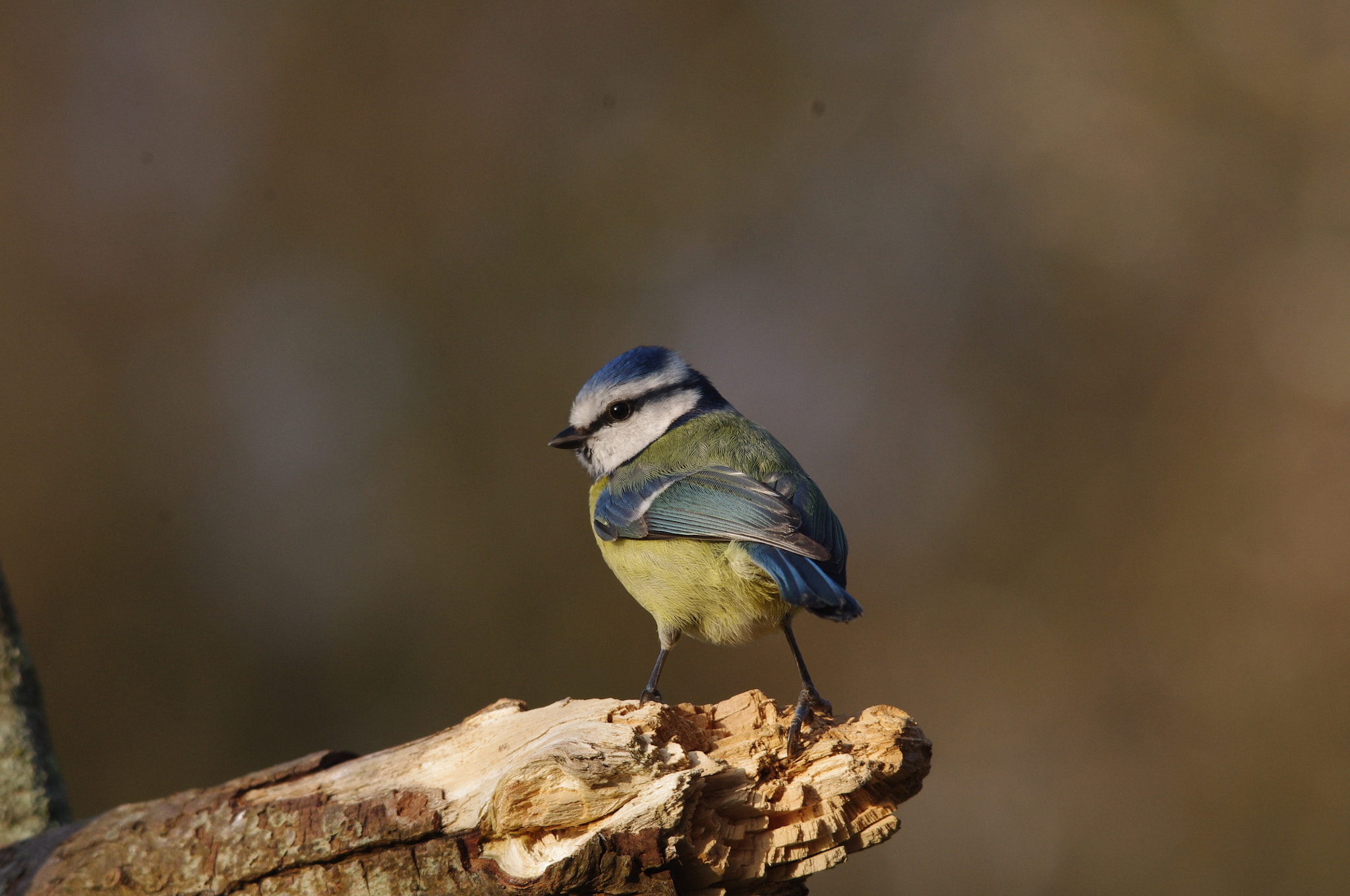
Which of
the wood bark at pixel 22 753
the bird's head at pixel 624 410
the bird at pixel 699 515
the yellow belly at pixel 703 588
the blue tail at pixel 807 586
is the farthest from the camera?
the bird's head at pixel 624 410

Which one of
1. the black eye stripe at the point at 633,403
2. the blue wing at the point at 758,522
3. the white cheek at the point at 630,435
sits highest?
the black eye stripe at the point at 633,403

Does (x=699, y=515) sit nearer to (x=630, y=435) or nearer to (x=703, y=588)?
(x=703, y=588)

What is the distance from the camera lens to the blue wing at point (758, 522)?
6.77ft

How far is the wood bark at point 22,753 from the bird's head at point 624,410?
168 cm

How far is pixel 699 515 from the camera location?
2480 millimetres

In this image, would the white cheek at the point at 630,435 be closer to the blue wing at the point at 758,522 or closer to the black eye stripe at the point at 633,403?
the black eye stripe at the point at 633,403

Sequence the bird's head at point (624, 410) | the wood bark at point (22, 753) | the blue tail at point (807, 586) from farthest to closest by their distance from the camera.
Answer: the bird's head at point (624, 410)
the wood bark at point (22, 753)
the blue tail at point (807, 586)

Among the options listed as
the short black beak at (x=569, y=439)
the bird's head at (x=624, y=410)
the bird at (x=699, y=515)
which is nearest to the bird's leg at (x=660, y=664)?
the bird at (x=699, y=515)

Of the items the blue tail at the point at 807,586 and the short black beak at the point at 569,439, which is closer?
the blue tail at the point at 807,586

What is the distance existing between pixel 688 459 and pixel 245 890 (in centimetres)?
156

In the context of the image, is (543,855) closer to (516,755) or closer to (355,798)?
(516,755)

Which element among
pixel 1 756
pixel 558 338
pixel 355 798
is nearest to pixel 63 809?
pixel 1 756

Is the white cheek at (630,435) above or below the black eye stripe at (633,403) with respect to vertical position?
below

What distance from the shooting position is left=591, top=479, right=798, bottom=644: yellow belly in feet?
7.75
